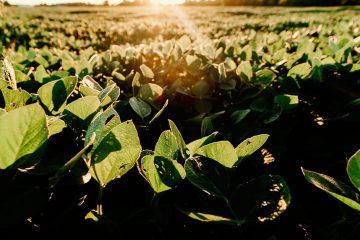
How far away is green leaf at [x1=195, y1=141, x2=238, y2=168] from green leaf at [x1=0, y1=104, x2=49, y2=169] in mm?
464

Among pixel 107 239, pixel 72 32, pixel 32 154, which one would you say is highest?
pixel 32 154

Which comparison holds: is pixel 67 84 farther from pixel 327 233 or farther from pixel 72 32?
pixel 72 32

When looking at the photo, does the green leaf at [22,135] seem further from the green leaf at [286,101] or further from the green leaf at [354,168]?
the green leaf at [286,101]

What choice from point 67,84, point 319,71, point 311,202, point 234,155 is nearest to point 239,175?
Answer: point 311,202

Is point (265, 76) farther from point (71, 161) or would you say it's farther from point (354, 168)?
point (71, 161)

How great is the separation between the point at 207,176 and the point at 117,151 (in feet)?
0.94

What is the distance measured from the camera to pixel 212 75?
2.18 meters

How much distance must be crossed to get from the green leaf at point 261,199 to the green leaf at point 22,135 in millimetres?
601

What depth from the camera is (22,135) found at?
0.78 meters

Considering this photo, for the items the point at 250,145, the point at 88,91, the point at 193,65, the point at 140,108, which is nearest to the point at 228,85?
the point at 193,65

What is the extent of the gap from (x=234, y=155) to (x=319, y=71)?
139cm

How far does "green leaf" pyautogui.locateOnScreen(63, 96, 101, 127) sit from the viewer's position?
3.66 feet

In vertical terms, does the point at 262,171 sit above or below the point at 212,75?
below

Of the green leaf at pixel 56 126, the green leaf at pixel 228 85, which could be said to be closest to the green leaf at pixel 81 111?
the green leaf at pixel 56 126
